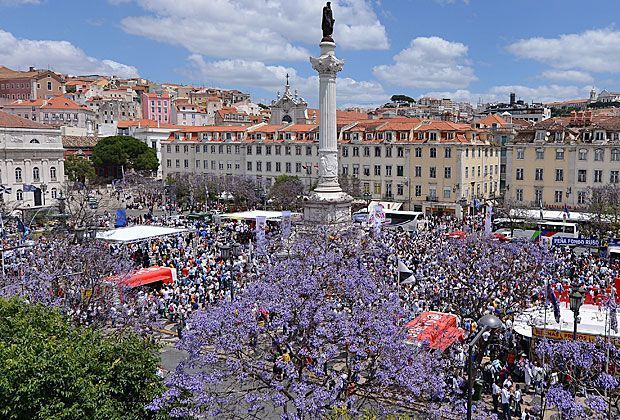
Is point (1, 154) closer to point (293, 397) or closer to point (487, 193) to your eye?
point (487, 193)

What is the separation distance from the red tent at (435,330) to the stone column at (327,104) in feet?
70.1

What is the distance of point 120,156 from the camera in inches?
3231

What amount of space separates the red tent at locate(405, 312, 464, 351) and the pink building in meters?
114

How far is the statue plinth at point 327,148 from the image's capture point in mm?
38281

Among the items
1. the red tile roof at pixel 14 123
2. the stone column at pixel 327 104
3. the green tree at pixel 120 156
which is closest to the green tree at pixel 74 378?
the stone column at pixel 327 104

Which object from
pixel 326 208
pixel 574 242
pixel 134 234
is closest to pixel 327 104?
pixel 326 208

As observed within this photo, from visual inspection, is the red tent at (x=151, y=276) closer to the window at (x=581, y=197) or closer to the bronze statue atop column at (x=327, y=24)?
the bronze statue atop column at (x=327, y=24)

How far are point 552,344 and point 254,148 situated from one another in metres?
58.2

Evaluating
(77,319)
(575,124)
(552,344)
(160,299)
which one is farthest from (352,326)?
(575,124)

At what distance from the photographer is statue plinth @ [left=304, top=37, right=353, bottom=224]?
126ft

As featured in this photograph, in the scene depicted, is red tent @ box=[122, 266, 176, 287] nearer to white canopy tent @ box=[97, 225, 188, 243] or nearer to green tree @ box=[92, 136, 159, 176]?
white canopy tent @ box=[97, 225, 188, 243]

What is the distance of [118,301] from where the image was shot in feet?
69.9

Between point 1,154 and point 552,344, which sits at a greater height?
point 1,154

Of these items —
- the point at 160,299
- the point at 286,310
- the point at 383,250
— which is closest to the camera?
the point at 286,310
